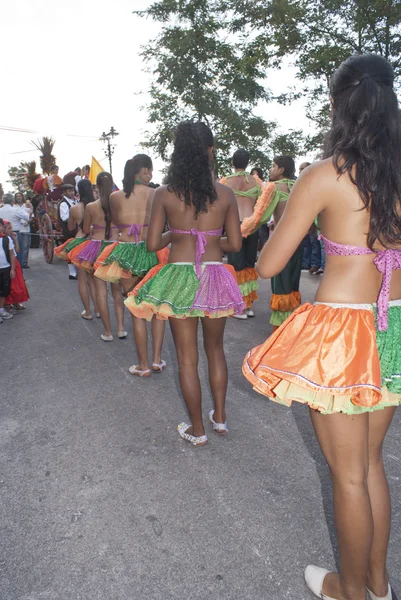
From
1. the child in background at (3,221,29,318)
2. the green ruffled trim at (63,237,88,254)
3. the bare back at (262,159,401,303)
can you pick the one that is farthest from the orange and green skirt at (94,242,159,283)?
the bare back at (262,159,401,303)

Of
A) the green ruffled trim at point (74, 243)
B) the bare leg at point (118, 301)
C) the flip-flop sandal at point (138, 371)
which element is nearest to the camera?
the flip-flop sandal at point (138, 371)

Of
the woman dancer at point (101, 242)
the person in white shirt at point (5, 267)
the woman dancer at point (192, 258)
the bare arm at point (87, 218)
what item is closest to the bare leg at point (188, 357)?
the woman dancer at point (192, 258)

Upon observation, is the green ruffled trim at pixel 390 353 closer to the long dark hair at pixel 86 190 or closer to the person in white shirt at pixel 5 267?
the long dark hair at pixel 86 190

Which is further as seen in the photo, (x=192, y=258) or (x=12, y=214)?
(x=12, y=214)

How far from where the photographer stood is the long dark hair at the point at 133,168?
4660 millimetres

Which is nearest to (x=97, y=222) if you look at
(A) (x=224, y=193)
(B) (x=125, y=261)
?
(B) (x=125, y=261)

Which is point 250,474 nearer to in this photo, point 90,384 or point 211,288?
point 211,288

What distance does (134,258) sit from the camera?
483 centimetres

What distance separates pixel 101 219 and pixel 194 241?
2.86 metres

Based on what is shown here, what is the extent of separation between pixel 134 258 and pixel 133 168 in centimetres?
88

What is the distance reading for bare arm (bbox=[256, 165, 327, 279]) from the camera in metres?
1.57

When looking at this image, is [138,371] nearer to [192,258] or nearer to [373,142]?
[192,258]

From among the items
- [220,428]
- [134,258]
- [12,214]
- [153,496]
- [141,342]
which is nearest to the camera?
[153,496]

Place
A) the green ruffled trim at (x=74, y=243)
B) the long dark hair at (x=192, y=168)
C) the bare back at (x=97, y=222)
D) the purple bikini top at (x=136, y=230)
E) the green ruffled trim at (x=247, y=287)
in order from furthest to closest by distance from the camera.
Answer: the green ruffled trim at (x=247, y=287) < the green ruffled trim at (x=74, y=243) < the bare back at (x=97, y=222) < the purple bikini top at (x=136, y=230) < the long dark hair at (x=192, y=168)
